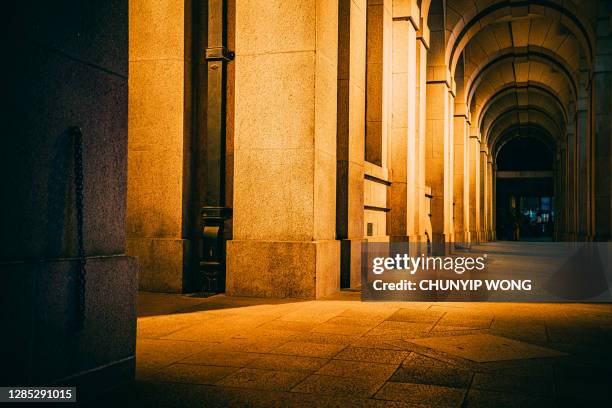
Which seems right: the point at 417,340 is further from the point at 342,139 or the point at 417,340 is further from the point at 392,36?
the point at 392,36

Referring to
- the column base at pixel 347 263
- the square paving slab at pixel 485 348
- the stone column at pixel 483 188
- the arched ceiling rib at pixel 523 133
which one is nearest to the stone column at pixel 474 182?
the stone column at pixel 483 188

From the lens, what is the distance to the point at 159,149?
9789mm

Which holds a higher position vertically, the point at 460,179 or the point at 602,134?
the point at 602,134

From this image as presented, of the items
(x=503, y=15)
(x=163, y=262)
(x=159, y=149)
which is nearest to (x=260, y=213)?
(x=163, y=262)

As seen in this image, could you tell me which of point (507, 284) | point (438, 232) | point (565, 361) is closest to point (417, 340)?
point (565, 361)

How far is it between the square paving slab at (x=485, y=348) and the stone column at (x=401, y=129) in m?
9.08

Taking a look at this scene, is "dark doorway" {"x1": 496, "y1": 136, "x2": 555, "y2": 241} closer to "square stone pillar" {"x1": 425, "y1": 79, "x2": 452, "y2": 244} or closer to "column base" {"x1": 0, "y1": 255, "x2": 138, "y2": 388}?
"square stone pillar" {"x1": 425, "y1": 79, "x2": 452, "y2": 244}

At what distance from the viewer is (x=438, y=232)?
21.1 meters

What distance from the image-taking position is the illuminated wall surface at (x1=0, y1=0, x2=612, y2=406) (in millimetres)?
3830

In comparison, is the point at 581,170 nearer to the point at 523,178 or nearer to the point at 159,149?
the point at 159,149

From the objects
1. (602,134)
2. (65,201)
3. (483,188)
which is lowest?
(65,201)

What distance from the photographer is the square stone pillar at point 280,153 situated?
8.91 m

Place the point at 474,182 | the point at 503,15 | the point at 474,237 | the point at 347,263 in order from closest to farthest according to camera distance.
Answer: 1. the point at 347,263
2. the point at 503,15
3. the point at 474,237
4. the point at 474,182

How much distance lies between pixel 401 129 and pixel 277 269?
7.62 meters
